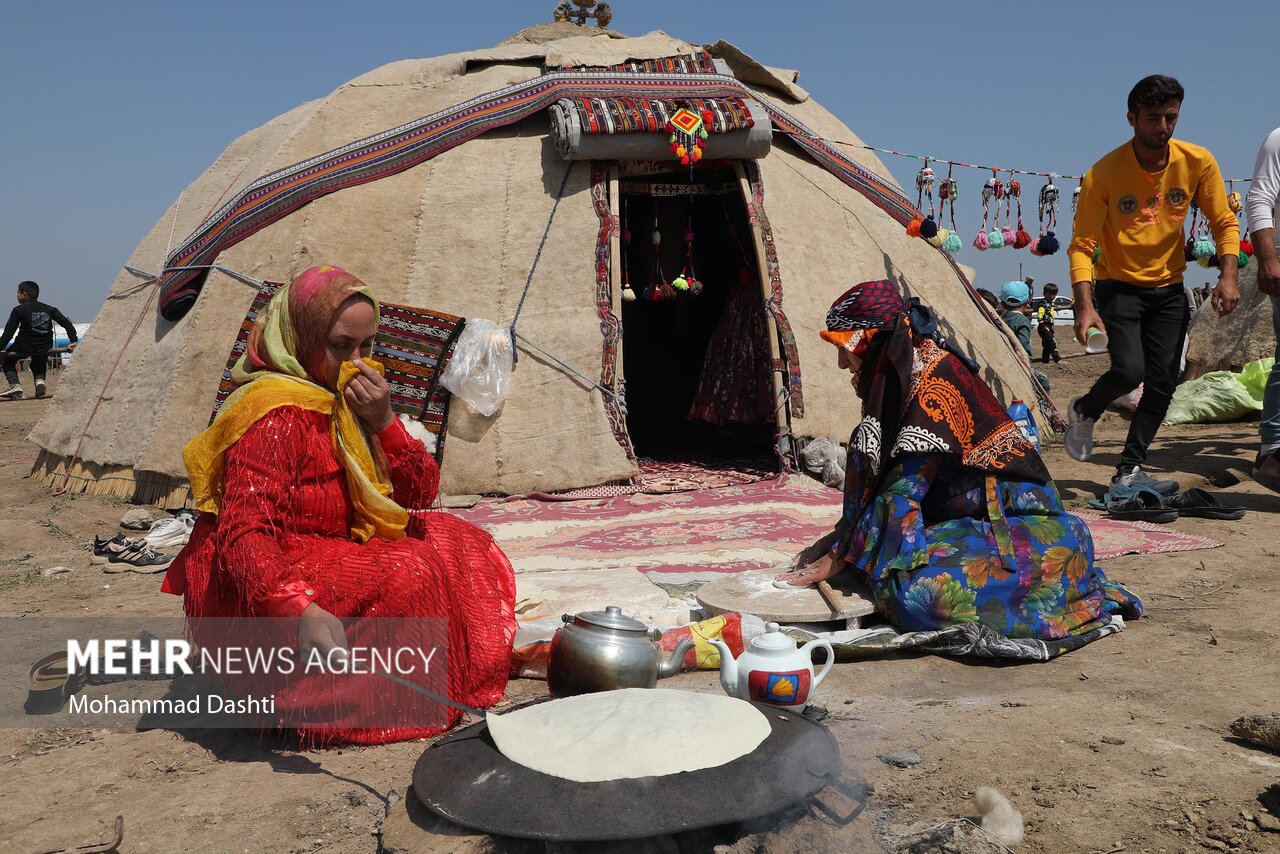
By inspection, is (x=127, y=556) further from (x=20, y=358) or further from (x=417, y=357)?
(x=20, y=358)

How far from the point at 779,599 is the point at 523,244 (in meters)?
3.65

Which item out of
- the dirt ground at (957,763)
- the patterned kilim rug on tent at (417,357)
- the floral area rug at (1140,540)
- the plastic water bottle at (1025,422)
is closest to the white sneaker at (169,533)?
the patterned kilim rug on tent at (417,357)

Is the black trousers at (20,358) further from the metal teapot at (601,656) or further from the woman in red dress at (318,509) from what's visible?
the metal teapot at (601,656)

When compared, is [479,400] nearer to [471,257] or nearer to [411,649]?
[471,257]

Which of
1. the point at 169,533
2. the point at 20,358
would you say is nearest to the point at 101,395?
the point at 169,533

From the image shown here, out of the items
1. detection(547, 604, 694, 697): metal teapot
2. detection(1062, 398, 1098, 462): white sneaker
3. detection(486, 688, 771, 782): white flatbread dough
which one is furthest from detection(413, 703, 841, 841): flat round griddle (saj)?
detection(1062, 398, 1098, 462): white sneaker

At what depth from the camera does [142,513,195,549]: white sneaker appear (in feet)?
17.1

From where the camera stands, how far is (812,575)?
3502mm

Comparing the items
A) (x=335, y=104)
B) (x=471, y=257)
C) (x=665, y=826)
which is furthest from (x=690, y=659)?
(x=335, y=104)

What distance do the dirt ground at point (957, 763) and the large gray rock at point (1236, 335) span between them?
218 inches

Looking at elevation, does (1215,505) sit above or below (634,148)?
below

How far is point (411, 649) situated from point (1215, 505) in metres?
4.22

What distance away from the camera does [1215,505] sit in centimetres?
508

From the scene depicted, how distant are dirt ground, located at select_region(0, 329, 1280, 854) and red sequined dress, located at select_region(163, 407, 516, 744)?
10.8 inches
